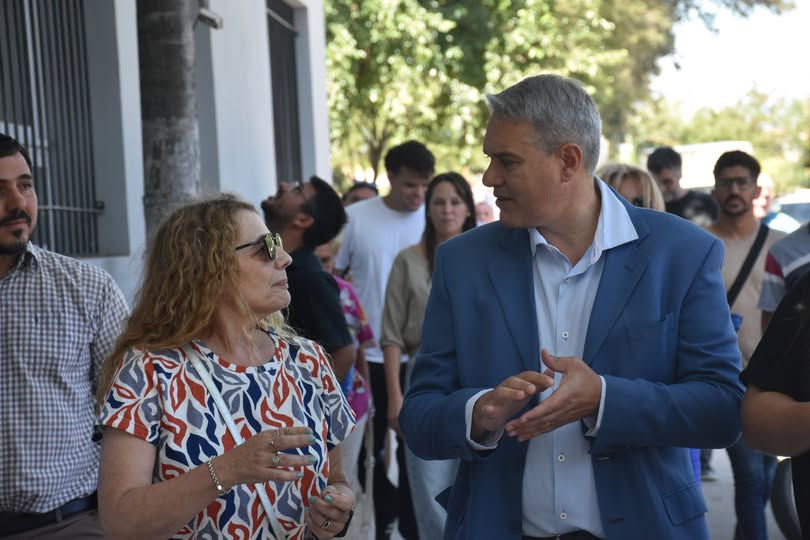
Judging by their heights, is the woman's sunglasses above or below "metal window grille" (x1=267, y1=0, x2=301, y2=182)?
below

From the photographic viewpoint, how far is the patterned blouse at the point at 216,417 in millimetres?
2781

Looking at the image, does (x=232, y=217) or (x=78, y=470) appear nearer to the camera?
(x=232, y=217)

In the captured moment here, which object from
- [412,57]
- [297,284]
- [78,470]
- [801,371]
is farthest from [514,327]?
[412,57]

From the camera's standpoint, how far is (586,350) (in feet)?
9.50

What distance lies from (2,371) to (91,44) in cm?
379

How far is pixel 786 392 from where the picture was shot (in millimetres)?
2648

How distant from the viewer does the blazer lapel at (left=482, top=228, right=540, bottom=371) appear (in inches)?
117

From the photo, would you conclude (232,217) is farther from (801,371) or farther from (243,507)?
(801,371)

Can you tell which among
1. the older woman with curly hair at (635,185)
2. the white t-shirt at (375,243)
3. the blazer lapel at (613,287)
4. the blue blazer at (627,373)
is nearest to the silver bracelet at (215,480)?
the blue blazer at (627,373)

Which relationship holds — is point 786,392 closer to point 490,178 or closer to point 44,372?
point 490,178

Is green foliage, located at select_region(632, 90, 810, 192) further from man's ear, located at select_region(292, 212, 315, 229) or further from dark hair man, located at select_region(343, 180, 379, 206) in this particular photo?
man's ear, located at select_region(292, 212, 315, 229)

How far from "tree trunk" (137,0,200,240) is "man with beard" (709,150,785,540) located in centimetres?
310

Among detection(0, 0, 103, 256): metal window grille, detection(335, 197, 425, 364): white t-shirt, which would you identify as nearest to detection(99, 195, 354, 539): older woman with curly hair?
detection(0, 0, 103, 256): metal window grille

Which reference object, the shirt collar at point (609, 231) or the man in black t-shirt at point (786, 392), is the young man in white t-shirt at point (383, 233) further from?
the man in black t-shirt at point (786, 392)
